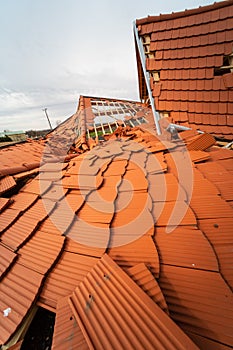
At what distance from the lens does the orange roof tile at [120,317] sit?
32.8 inches

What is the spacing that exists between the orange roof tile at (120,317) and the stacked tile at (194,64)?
13.4ft

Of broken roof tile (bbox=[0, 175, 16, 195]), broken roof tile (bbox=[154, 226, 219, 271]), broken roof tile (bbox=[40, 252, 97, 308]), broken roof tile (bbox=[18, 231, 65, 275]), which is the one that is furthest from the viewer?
broken roof tile (bbox=[0, 175, 16, 195])

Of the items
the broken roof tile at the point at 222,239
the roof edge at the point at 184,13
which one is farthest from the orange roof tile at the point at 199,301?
the roof edge at the point at 184,13

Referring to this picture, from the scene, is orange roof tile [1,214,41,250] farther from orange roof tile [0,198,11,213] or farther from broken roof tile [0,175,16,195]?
broken roof tile [0,175,16,195]

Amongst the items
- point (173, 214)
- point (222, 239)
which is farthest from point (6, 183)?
point (222, 239)

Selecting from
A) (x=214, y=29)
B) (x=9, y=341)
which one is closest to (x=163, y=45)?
(x=214, y=29)

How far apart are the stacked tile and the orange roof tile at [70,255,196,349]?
4098 mm

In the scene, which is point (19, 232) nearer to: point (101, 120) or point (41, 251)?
point (41, 251)

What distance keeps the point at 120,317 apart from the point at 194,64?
519 cm

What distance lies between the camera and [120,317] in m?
0.94

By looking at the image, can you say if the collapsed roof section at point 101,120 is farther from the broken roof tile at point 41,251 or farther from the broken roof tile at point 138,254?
the broken roof tile at point 138,254

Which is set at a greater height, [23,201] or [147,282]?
[23,201]

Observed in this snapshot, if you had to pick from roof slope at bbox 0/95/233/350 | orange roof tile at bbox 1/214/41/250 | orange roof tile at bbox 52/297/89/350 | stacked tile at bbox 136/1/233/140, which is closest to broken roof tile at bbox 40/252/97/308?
roof slope at bbox 0/95/233/350

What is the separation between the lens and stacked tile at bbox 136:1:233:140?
381 centimetres
